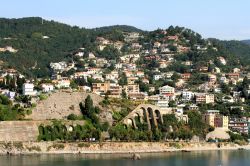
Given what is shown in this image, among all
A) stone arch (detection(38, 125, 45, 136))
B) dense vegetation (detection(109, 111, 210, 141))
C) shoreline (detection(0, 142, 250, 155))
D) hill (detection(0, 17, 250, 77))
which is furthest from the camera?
hill (detection(0, 17, 250, 77))

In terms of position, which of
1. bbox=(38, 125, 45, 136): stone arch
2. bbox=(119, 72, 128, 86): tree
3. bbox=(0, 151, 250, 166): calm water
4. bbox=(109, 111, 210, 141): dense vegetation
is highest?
bbox=(119, 72, 128, 86): tree

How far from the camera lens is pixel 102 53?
109750 millimetres

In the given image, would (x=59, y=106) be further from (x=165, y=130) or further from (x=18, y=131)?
(x=165, y=130)

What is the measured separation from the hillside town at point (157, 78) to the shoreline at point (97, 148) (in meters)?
4.62

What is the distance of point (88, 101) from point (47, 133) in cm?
520

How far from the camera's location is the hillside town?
69875 millimetres

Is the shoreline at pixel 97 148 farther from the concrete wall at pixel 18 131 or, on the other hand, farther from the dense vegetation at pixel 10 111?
the dense vegetation at pixel 10 111

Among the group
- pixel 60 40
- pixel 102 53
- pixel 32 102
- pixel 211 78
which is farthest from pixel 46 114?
pixel 60 40

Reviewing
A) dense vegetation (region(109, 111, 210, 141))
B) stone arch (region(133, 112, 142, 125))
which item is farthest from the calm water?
stone arch (region(133, 112, 142, 125))

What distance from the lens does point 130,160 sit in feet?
163

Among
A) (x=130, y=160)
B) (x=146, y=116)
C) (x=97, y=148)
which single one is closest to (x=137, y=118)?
(x=146, y=116)

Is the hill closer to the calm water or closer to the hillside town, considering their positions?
the hillside town

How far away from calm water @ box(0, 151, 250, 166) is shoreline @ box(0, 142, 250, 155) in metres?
2.06

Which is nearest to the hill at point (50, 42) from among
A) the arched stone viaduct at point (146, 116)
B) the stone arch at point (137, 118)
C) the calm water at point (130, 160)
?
the arched stone viaduct at point (146, 116)
